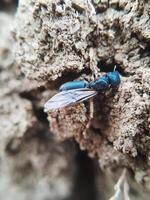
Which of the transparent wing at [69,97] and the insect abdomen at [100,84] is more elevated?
the insect abdomen at [100,84]

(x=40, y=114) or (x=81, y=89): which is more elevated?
(x=81, y=89)

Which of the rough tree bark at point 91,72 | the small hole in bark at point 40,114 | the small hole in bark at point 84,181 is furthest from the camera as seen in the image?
the small hole in bark at point 84,181

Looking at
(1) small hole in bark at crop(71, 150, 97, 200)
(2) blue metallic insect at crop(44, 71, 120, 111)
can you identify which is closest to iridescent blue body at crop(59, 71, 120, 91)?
(2) blue metallic insect at crop(44, 71, 120, 111)

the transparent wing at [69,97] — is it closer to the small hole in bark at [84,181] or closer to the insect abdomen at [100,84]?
the insect abdomen at [100,84]

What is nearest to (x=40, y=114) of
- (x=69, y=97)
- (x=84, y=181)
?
(x=69, y=97)

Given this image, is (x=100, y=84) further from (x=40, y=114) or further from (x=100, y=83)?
(x=40, y=114)

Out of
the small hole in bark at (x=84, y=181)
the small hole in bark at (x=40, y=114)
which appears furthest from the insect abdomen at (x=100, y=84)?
the small hole in bark at (x=84, y=181)

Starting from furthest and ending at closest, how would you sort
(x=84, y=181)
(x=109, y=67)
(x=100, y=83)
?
→ (x=84, y=181) < (x=109, y=67) < (x=100, y=83)
